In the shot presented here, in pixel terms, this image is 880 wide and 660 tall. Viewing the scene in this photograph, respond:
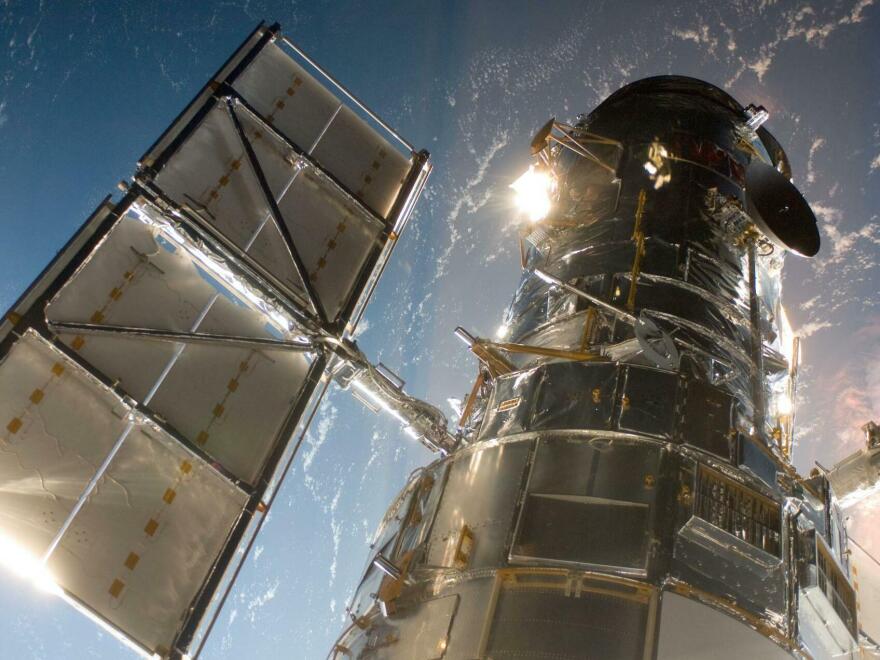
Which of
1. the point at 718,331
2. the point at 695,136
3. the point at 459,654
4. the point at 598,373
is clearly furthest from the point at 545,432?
the point at 695,136

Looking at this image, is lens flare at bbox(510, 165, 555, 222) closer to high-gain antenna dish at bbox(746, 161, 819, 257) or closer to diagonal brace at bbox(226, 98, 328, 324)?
high-gain antenna dish at bbox(746, 161, 819, 257)

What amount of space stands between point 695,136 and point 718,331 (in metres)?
4.97

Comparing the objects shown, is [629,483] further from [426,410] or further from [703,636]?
[426,410]

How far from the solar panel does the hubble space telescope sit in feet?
0.10

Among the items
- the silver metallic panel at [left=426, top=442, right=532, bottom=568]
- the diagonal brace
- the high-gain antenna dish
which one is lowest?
the silver metallic panel at [left=426, top=442, right=532, bottom=568]

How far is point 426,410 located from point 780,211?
6.60m

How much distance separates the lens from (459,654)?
634cm

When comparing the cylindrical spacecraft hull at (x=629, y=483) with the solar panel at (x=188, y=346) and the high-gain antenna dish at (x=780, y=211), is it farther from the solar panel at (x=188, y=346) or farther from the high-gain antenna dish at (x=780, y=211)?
the solar panel at (x=188, y=346)

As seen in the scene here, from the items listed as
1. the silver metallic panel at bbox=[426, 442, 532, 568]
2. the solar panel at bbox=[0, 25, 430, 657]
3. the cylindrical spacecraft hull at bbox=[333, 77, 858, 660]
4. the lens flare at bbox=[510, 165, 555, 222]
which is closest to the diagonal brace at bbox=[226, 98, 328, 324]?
the solar panel at bbox=[0, 25, 430, 657]

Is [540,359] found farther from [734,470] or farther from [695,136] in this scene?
[695,136]

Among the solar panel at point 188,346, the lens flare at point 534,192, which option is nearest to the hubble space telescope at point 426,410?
the solar panel at point 188,346

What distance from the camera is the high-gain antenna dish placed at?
1143 centimetres

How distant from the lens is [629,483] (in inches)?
289

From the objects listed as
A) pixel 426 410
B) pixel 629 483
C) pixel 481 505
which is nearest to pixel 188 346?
pixel 481 505
